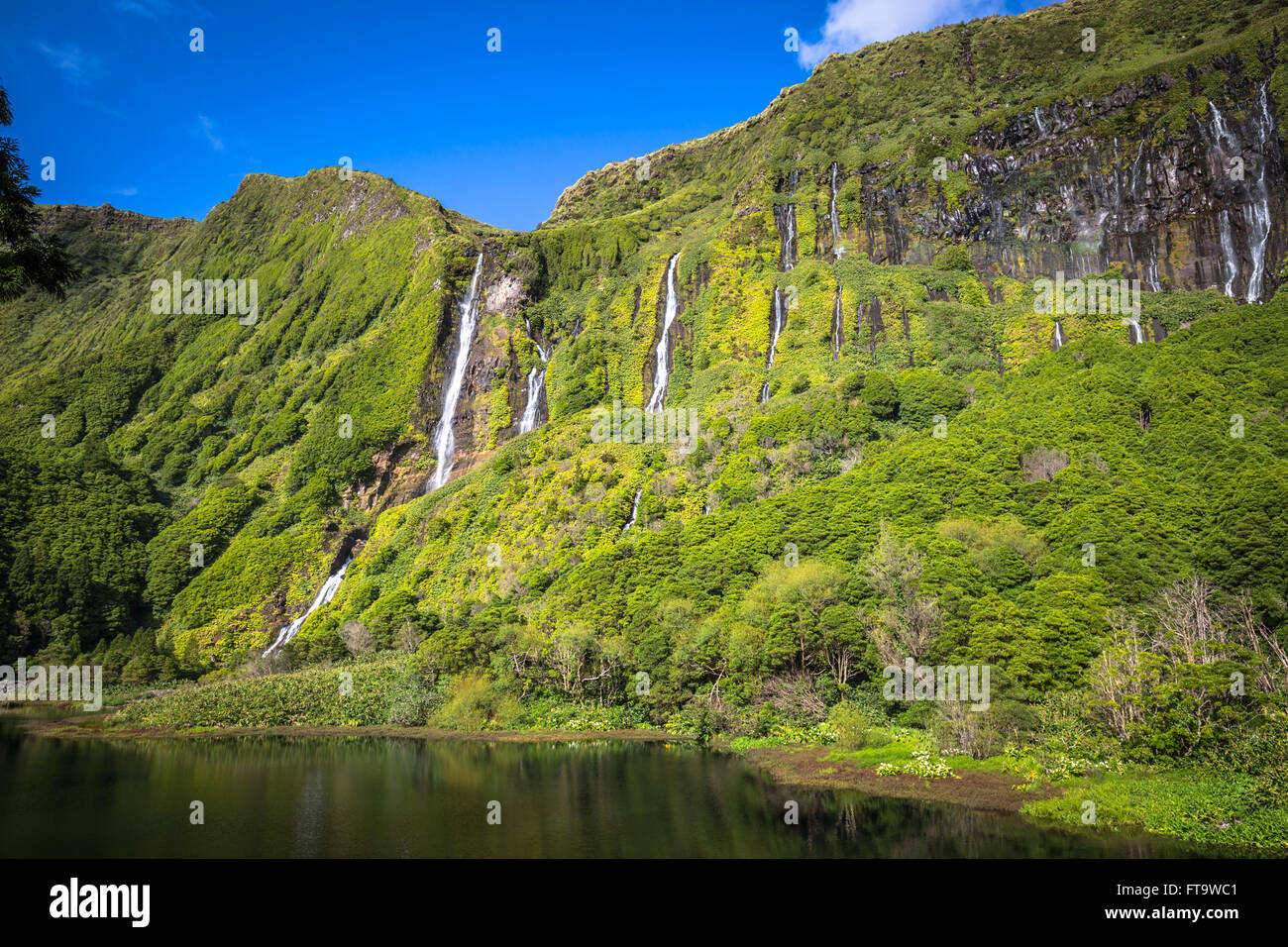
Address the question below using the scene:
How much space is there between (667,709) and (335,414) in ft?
309

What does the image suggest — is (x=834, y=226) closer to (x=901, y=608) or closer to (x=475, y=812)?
(x=901, y=608)

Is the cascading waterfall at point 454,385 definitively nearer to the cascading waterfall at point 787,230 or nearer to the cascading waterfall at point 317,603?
the cascading waterfall at point 317,603

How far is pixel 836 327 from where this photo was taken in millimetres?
105625

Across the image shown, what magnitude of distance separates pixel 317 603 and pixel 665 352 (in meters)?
61.2

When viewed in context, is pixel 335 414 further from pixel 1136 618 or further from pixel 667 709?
pixel 1136 618

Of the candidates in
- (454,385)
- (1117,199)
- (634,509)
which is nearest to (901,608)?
(634,509)

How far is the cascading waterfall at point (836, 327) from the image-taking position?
103 metres

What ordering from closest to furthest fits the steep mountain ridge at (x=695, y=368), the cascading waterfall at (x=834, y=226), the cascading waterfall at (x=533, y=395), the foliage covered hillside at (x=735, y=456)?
the foliage covered hillside at (x=735, y=456) → the steep mountain ridge at (x=695, y=368) → the cascading waterfall at (x=533, y=395) → the cascading waterfall at (x=834, y=226)

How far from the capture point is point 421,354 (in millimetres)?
127312

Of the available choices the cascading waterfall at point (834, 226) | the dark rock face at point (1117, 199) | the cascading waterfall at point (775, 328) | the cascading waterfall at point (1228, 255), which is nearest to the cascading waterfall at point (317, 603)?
the cascading waterfall at point (775, 328)

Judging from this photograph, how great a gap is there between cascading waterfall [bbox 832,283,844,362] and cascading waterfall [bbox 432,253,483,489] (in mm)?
59455

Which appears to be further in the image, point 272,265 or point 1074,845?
point 272,265

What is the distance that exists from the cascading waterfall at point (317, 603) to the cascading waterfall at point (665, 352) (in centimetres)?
4819
